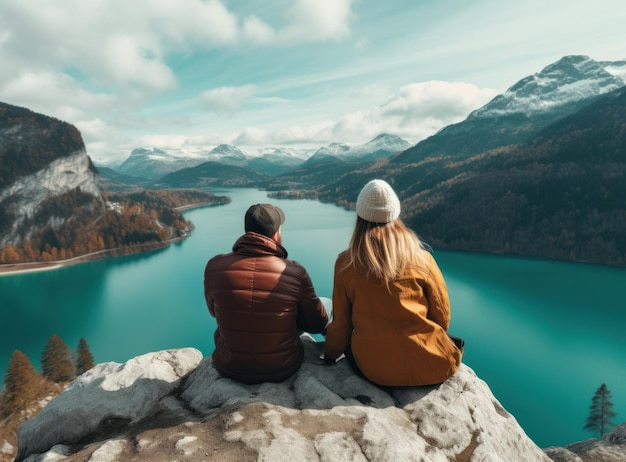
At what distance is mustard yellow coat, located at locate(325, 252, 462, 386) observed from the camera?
507cm

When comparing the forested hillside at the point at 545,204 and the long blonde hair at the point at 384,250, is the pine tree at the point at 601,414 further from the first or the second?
the forested hillside at the point at 545,204

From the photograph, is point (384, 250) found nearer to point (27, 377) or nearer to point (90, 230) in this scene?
point (27, 377)

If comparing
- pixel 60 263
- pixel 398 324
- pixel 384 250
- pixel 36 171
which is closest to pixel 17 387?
pixel 398 324

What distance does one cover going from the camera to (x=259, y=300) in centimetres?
518

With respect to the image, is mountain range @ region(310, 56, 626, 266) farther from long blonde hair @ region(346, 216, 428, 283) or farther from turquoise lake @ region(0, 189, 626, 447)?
long blonde hair @ region(346, 216, 428, 283)

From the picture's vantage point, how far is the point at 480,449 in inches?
200

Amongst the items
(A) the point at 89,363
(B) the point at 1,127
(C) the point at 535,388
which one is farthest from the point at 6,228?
(C) the point at 535,388

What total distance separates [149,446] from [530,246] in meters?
134

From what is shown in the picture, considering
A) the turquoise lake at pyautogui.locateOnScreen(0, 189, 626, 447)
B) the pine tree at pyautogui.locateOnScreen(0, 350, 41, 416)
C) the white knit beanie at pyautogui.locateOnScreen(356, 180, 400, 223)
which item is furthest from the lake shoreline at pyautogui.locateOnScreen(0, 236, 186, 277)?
the white knit beanie at pyautogui.locateOnScreen(356, 180, 400, 223)

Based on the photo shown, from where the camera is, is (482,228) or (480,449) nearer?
(480,449)

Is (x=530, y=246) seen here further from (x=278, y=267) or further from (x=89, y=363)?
(x=278, y=267)

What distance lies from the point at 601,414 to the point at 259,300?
4660 cm

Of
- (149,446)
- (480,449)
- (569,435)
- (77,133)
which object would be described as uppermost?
(77,133)

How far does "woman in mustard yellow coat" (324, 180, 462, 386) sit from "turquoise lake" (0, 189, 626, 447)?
135ft
